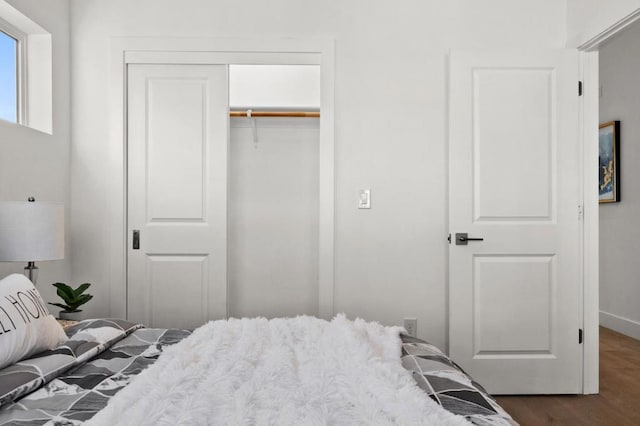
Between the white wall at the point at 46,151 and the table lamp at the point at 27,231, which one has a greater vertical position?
the white wall at the point at 46,151

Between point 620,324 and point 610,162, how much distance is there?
1.55 meters

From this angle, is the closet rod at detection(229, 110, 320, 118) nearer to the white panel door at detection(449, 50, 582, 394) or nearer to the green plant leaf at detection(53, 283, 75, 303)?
the white panel door at detection(449, 50, 582, 394)

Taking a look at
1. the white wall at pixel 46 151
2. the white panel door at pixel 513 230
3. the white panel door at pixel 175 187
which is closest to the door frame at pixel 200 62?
the white panel door at pixel 175 187

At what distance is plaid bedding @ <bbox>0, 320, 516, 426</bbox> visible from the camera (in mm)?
1072

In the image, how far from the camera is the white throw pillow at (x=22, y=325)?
4.42ft

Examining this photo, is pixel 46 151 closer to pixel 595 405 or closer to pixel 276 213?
pixel 276 213

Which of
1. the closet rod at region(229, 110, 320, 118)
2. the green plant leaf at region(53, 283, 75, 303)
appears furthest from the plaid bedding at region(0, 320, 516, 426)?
the closet rod at region(229, 110, 320, 118)

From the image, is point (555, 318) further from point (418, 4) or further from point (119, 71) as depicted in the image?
point (119, 71)

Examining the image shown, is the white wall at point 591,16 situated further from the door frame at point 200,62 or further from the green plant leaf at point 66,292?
the green plant leaf at point 66,292

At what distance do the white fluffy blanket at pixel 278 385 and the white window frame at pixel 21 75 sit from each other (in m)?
1.93

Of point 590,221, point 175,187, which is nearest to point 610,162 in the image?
point 590,221

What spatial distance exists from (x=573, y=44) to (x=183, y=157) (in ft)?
8.26

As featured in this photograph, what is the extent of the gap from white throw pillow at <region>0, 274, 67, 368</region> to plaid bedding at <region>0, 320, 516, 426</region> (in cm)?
16

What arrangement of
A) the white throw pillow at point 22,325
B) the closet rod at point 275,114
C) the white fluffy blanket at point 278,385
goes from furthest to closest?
1. the closet rod at point 275,114
2. the white throw pillow at point 22,325
3. the white fluffy blanket at point 278,385
